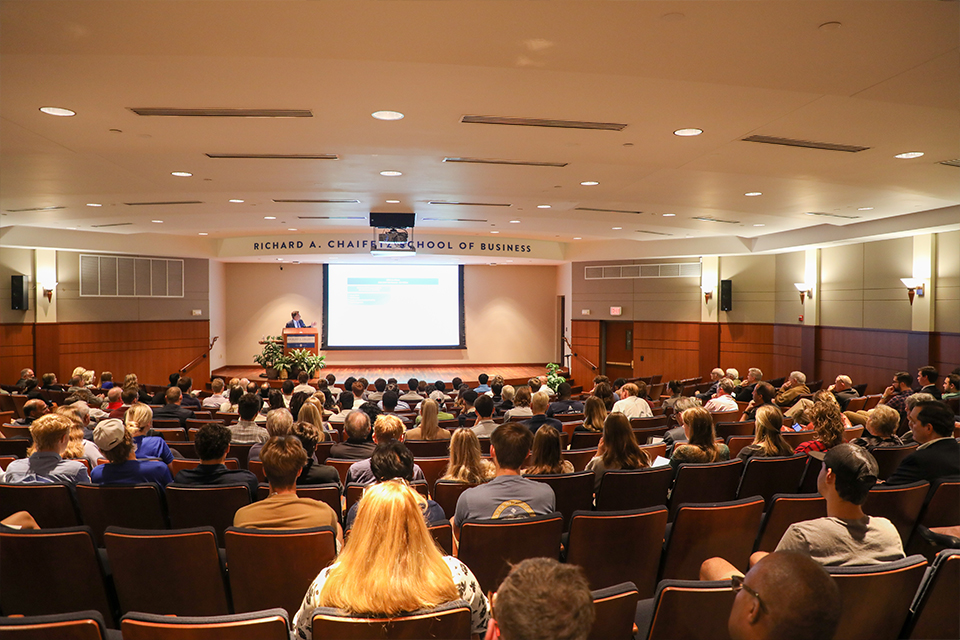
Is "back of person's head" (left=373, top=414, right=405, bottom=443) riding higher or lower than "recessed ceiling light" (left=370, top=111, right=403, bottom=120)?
lower

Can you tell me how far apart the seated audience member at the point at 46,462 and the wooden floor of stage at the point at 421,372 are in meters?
12.6

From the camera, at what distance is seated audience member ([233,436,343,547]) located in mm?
2977

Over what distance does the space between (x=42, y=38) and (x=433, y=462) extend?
3683mm

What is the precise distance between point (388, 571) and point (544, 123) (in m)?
4.22

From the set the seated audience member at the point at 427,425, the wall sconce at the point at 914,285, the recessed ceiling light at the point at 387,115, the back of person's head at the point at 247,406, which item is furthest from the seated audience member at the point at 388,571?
the wall sconce at the point at 914,285

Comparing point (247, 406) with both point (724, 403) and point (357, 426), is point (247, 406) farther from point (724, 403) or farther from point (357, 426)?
point (724, 403)

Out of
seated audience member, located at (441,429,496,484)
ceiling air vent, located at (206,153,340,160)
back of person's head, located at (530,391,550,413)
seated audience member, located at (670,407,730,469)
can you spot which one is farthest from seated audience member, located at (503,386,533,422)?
ceiling air vent, located at (206,153,340,160)

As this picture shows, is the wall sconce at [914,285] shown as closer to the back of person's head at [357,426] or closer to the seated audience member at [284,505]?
the back of person's head at [357,426]

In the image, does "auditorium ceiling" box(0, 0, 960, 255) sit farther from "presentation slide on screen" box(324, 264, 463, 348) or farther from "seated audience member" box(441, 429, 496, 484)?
"presentation slide on screen" box(324, 264, 463, 348)

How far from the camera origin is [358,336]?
760 inches

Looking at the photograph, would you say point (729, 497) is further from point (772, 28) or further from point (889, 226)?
point (889, 226)

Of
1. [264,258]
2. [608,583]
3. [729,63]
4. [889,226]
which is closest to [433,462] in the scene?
[608,583]

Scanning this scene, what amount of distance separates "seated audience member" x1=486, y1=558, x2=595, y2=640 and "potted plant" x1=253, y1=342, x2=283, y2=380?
16.0 meters

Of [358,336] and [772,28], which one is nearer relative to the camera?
[772,28]
